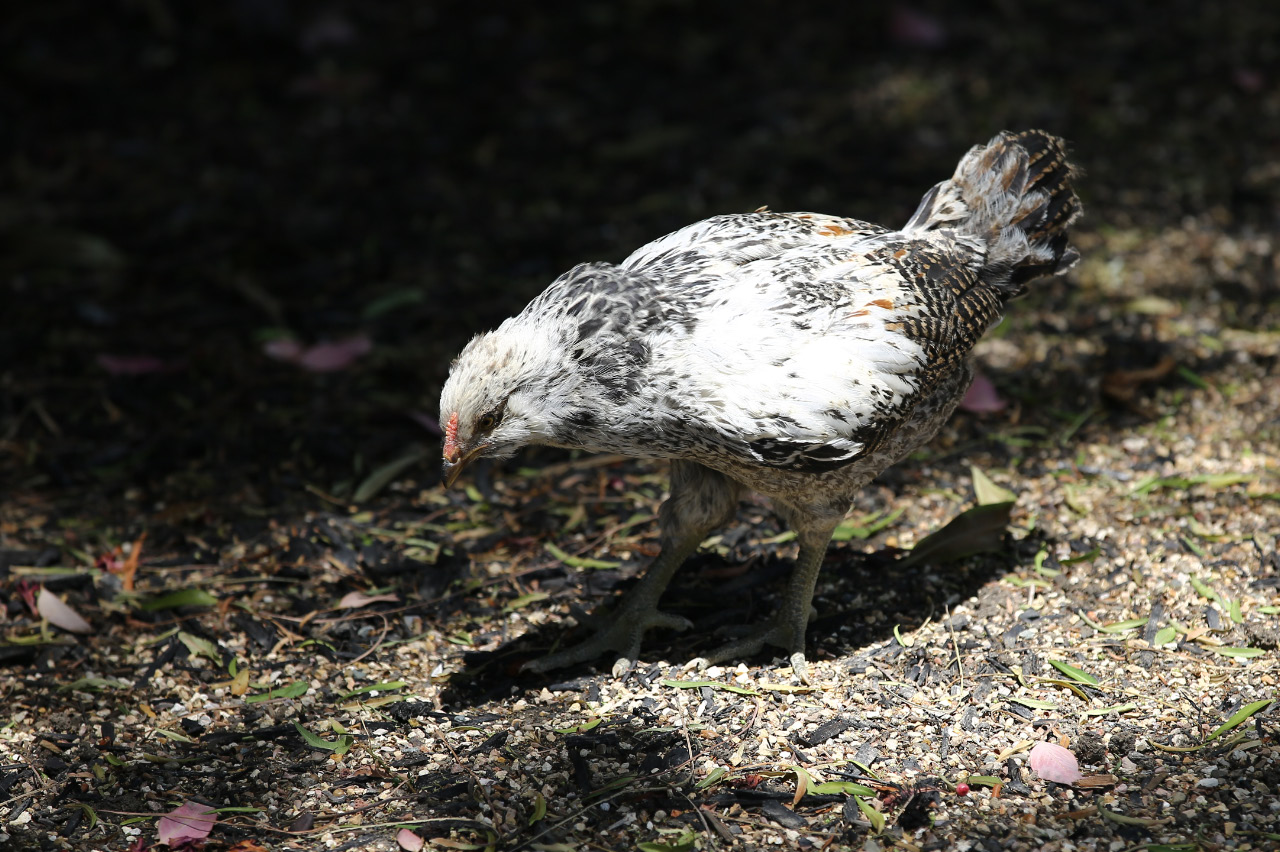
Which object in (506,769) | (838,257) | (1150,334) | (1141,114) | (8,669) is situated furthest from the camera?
(1141,114)

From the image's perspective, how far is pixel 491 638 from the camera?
151 inches

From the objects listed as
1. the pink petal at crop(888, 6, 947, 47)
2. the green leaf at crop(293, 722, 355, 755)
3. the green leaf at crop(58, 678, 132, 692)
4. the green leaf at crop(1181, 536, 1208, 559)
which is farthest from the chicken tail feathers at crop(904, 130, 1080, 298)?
the pink petal at crop(888, 6, 947, 47)

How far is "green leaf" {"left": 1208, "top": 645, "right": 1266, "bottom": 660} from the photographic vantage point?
136 inches

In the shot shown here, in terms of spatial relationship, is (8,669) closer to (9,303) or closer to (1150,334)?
(9,303)

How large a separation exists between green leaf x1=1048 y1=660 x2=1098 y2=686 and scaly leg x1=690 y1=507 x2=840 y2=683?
2.40ft

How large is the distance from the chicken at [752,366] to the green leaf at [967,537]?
0.46m

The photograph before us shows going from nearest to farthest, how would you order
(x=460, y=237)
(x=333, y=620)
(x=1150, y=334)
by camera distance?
(x=333, y=620)
(x=1150, y=334)
(x=460, y=237)

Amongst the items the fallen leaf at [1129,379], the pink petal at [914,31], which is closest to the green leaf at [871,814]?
the fallen leaf at [1129,379]

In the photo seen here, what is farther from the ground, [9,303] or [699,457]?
[699,457]

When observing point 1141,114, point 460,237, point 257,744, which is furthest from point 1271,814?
point 1141,114

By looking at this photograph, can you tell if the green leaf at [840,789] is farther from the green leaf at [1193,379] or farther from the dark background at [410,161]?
the green leaf at [1193,379]

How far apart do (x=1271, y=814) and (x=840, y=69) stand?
18.3 ft

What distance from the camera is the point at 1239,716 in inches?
126

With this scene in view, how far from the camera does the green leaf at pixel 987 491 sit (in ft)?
13.7
